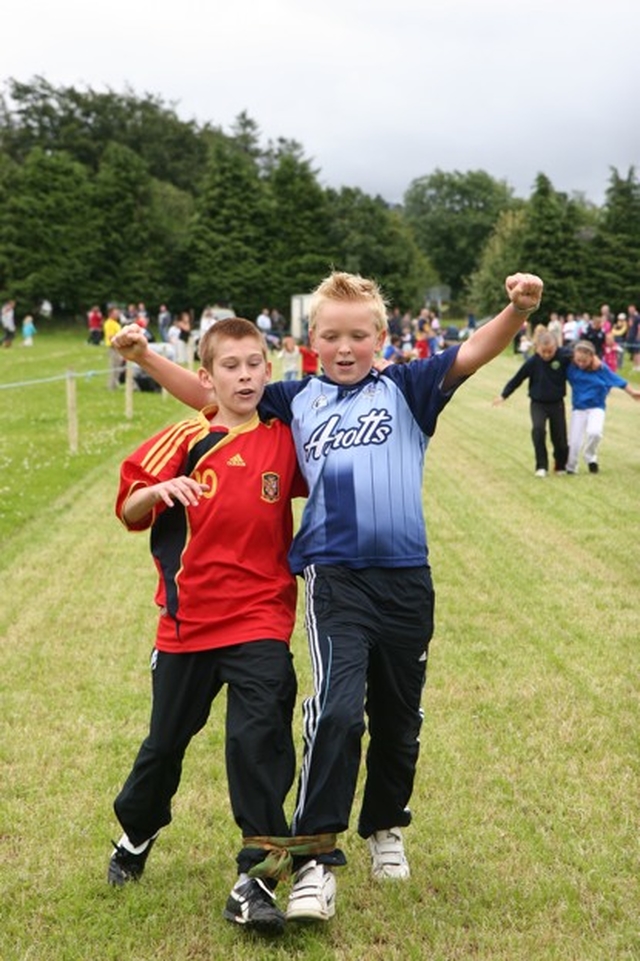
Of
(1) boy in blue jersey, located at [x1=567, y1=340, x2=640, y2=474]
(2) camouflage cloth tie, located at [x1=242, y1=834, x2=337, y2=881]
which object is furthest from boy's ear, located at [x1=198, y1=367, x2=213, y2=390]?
(1) boy in blue jersey, located at [x1=567, y1=340, x2=640, y2=474]

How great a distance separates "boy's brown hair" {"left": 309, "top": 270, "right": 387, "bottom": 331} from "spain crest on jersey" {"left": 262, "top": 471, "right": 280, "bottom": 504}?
21.6 inches

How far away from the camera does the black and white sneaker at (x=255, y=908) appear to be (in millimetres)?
3469

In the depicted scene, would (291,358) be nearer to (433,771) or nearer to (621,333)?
(621,333)

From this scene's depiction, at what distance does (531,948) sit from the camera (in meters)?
3.47

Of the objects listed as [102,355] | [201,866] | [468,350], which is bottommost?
[102,355]

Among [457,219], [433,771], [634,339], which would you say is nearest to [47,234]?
[634,339]

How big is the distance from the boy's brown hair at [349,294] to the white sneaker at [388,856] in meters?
1.82

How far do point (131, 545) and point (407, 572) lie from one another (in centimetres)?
707

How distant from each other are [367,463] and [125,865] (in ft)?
5.50

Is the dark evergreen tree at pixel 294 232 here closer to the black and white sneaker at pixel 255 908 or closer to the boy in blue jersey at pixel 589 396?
the boy in blue jersey at pixel 589 396

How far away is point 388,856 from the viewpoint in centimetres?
402

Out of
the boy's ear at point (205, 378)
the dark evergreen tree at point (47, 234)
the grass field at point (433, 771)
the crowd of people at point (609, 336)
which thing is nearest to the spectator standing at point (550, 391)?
the grass field at point (433, 771)

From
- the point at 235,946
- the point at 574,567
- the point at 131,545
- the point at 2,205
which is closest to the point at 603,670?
the point at 574,567

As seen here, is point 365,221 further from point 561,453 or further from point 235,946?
point 235,946
